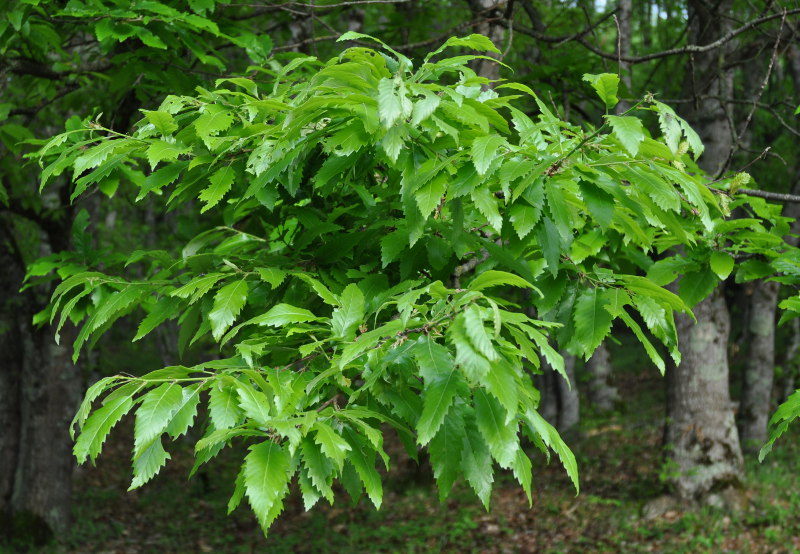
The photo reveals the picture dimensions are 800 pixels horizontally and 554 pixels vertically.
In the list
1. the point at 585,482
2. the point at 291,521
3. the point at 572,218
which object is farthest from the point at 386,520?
the point at 572,218

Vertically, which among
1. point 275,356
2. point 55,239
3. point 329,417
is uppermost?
point 329,417

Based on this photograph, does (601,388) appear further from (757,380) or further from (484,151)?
(484,151)

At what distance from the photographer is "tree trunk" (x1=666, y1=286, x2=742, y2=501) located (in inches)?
316

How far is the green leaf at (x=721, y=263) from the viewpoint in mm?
3159

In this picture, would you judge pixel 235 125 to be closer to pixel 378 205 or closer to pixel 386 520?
pixel 378 205

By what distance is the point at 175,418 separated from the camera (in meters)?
2.04

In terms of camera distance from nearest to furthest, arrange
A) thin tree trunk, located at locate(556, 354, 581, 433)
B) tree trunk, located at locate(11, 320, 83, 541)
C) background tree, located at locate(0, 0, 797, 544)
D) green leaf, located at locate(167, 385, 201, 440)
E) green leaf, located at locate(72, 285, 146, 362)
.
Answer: green leaf, located at locate(167, 385, 201, 440) → green leaf, located at locate(72, 285, 146, 362) → background tree, located at locate(0, 0, 797, 544) → tree trunk, located at locate(11, 320, 83, 541) → thin tree trunk, located at locate(556, 354, 581, 433)

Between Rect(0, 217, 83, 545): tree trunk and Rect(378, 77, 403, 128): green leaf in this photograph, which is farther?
Rect(0, 217, 83, 545): tree trunk

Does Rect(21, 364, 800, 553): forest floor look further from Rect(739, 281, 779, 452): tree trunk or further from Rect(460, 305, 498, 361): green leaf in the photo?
Rect(460, 305, 498, 361): green leaf

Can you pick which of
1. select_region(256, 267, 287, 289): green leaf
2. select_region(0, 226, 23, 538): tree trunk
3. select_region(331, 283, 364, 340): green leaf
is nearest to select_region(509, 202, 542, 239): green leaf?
select_region(331, 283, 364, 340): green leaf

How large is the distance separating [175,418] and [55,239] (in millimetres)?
6128

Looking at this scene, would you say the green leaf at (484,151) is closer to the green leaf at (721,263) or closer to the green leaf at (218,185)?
the green leaf at (218,185)

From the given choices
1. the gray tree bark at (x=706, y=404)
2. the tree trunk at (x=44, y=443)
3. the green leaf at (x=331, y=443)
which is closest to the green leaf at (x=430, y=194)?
the green leaf at (x=331, y=443)

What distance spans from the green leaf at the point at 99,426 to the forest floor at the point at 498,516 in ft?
22.7
